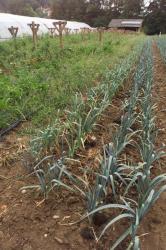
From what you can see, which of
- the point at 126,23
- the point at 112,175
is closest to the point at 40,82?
the point at 112,175

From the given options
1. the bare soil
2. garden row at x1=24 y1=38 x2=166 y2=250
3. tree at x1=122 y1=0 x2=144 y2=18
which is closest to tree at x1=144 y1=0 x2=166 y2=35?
tree at x1=122 y1=0 x2=144 y2=18

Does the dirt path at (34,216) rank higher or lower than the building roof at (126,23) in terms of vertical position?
higher

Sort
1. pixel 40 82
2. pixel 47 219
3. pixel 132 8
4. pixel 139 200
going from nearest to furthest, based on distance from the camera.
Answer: pixel 139 200 → pixel 47 219 → pixel 40 82 → pixel 132 8

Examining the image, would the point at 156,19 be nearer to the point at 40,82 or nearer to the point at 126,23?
the point at 126,23

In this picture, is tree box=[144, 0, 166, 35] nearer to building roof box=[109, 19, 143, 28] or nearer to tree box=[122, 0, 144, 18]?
building roof box=[109, 19, 143, 28]

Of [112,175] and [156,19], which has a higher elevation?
[112,175]

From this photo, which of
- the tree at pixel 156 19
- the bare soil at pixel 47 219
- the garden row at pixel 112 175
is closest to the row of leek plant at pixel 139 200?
the garden row at pixel 112 175

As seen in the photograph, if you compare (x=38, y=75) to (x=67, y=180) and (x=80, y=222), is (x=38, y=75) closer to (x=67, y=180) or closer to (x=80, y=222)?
(x=67, y=180)

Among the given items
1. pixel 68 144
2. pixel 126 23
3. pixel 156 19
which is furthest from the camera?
pixel 126 23

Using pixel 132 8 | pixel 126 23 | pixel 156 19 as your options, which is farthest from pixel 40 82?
pixel 132 8

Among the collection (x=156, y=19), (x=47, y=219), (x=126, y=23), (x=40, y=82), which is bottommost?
(x=126, y=23)

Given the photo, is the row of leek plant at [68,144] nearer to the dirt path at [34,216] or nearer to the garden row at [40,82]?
the dirt path at [34,216]

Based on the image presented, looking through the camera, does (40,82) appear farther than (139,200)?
Yes

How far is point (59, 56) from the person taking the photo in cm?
891
